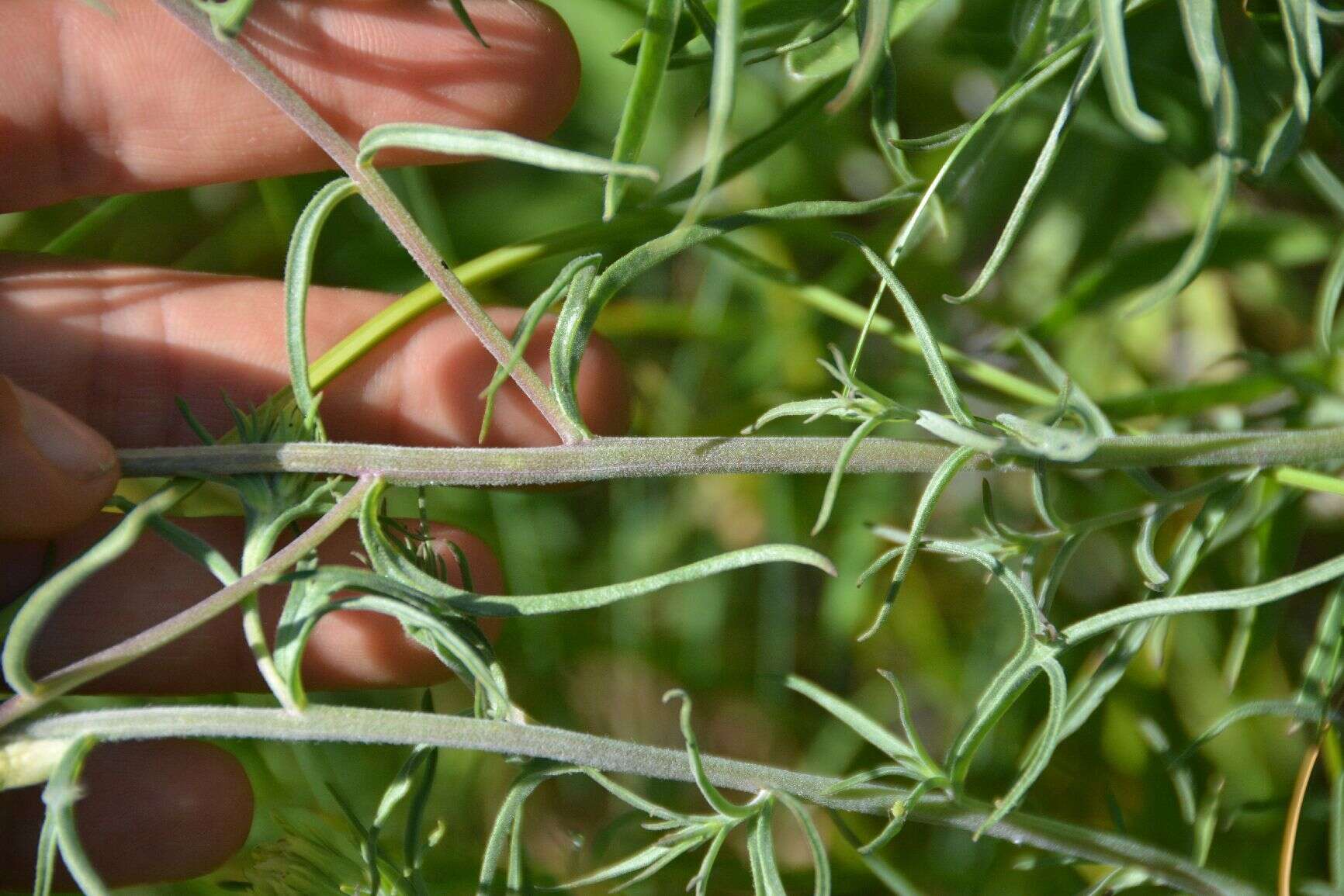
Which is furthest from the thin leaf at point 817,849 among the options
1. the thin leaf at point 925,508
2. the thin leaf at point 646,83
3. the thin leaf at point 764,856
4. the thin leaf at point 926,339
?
the thin leaf at point 646,83

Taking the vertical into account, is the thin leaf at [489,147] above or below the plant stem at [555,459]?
above

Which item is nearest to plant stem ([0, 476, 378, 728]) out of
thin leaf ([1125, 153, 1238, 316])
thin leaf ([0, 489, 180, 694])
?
thin leaf ([0, 489, 180, 694])

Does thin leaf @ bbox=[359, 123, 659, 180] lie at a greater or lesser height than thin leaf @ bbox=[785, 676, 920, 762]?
greater

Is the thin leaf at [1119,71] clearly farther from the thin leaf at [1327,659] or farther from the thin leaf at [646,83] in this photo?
the thin leaf at [1327,659]

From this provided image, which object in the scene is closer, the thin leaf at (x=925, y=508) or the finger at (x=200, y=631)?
the thin leaf at (x=925, y=508)

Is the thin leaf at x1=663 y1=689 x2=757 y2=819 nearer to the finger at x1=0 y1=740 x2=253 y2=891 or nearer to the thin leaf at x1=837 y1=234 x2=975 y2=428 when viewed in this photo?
the thin leaf at x1=837 y1=234 x2=975 y2=428

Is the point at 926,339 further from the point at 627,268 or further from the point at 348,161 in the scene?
the point at 348,161

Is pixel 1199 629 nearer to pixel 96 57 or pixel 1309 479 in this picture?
pixel 1309 479
